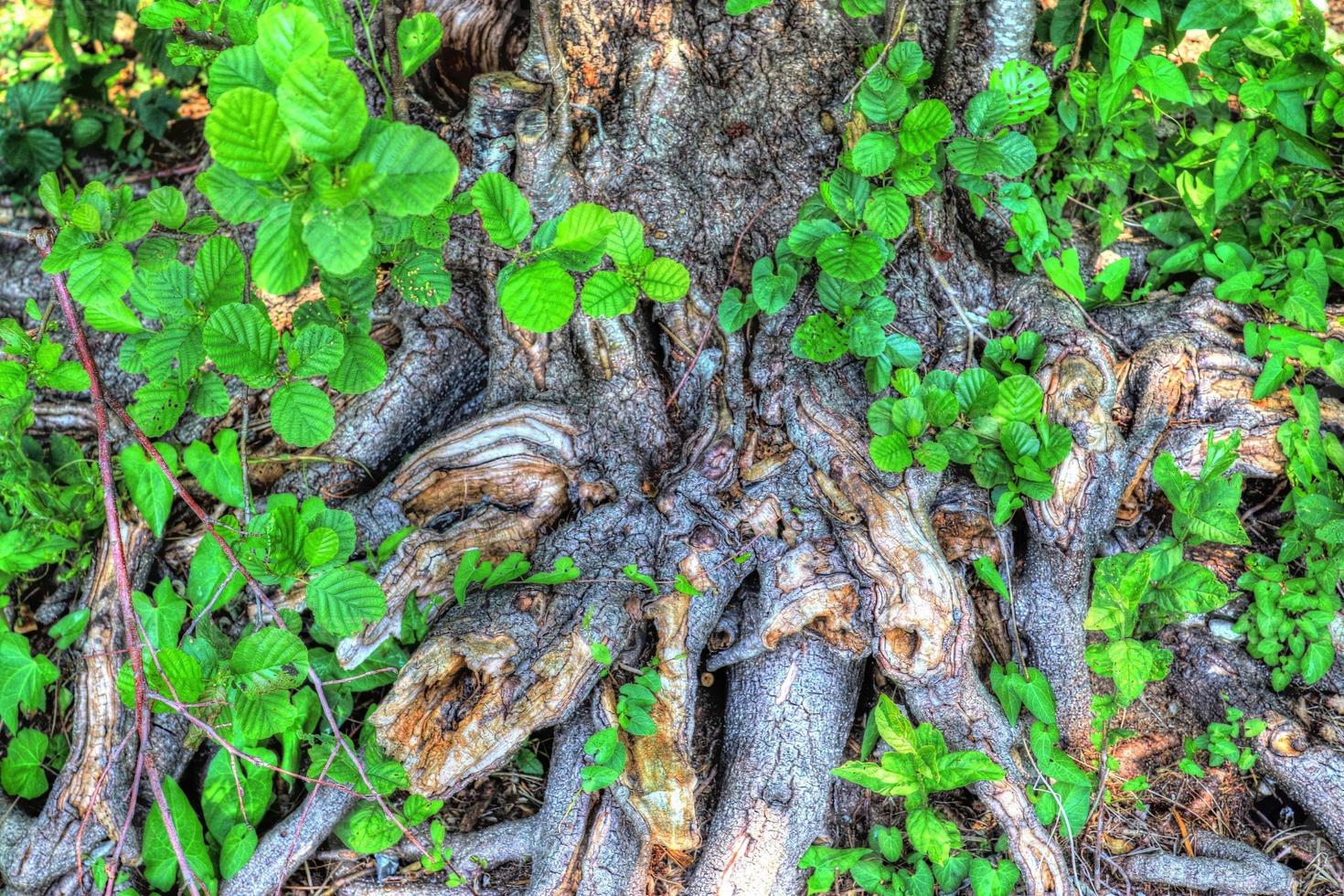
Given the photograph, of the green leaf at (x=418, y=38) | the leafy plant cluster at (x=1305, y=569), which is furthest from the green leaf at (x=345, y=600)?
the leafy plant cluster at (x=1305, y=569)

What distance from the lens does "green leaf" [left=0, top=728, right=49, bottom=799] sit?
2748mm

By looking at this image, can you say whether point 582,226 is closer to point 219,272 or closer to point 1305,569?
point 219,272

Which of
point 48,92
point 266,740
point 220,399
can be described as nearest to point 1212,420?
point 220,399

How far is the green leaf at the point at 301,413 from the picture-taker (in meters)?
1.92

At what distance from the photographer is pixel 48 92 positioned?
3627 millimetres

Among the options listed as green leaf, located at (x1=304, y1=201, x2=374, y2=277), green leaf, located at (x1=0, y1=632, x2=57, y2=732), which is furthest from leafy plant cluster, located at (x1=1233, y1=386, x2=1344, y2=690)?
green leaf, located at (x1=0, y1=632, x2=57, y2=732)

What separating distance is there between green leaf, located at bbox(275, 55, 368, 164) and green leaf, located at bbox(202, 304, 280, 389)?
61 cm

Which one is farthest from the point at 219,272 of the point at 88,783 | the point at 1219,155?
the point at 1219,155

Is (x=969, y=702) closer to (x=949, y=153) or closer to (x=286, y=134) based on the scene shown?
(x=949, y=153)

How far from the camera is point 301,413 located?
1.93m

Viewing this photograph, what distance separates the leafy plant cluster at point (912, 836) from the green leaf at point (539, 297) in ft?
4.40

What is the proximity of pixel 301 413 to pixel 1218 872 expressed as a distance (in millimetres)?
2801

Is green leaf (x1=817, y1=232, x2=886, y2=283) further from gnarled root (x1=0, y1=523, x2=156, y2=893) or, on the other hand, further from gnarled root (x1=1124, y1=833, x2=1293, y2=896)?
gnarled root (x1=0, y1=523, x2=156, y2=893)

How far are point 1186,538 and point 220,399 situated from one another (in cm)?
272
